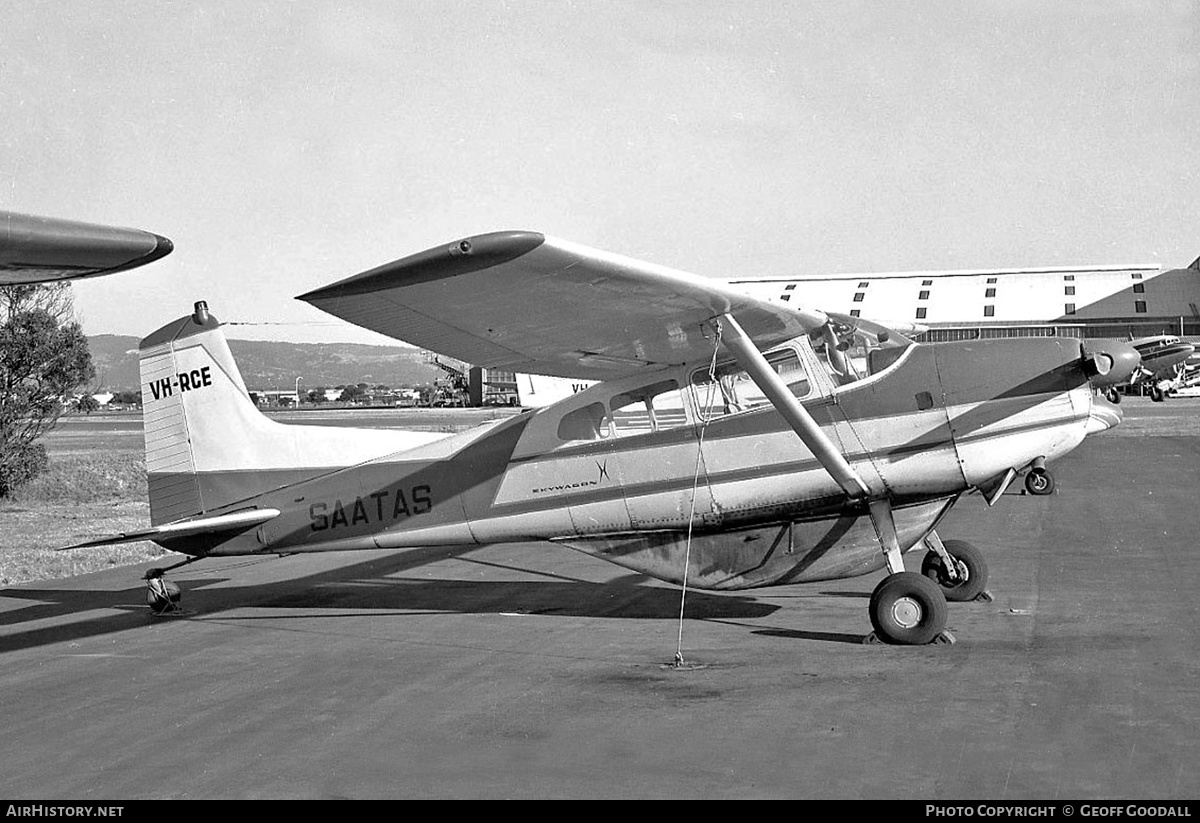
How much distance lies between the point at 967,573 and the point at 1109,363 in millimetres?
2249

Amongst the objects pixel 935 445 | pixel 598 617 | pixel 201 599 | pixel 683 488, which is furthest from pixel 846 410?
pixel 201 599

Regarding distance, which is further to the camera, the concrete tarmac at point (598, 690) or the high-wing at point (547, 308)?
the high-wing at point (547, 308)

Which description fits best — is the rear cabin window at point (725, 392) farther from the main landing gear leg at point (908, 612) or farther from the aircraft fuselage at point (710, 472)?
the main landing gear leg at point (908, 612)

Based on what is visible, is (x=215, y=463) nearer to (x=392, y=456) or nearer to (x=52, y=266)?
(x=392, y=456)

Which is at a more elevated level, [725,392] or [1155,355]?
[1155,355]

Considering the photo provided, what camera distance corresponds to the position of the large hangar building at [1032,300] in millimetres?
56469

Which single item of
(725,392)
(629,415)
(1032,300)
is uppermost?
(1032,300)

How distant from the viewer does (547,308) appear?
Answer: 25.5 ft

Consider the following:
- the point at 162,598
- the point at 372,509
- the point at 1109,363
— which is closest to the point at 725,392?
the point at 1109,363

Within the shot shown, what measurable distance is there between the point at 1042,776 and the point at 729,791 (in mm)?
1380

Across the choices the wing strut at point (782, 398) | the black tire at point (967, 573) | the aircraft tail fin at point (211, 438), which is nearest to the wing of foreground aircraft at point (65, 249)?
the wing strut at point (782, 398)

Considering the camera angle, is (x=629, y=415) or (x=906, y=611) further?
(x=629, y=415)

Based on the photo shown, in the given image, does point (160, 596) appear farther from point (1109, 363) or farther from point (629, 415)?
point (1109, 363)

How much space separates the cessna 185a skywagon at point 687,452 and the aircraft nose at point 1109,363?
2 centimetres
